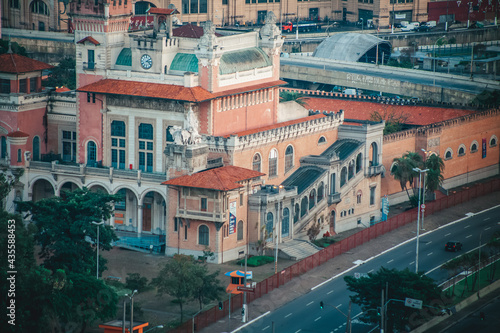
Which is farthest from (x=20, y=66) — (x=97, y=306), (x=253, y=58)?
(x=97, y=306)

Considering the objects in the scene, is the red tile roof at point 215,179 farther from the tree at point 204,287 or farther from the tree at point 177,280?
the tree at point 177,280

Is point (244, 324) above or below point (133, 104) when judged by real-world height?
below

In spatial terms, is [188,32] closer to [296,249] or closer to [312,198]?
[312,198]

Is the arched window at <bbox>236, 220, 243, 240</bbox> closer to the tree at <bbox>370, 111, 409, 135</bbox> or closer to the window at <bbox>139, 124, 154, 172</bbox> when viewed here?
the window at <bbox>139, 124, 154, 172</bbox>

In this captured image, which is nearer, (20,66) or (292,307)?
(292,307)

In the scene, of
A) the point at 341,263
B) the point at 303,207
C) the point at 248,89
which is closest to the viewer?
the point at 341,263

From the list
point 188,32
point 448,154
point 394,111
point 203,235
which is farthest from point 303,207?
point 394,111

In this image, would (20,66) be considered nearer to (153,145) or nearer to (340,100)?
(153,145)
